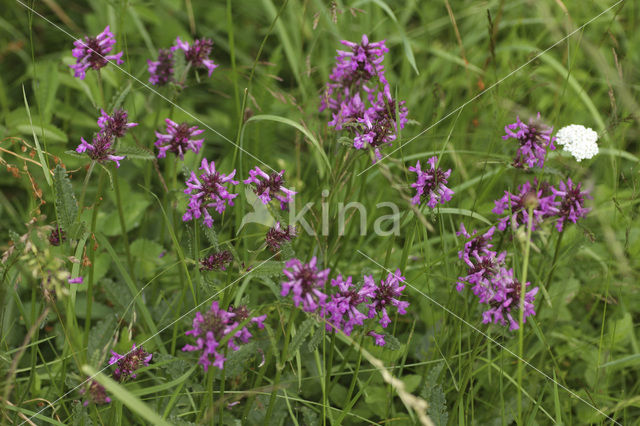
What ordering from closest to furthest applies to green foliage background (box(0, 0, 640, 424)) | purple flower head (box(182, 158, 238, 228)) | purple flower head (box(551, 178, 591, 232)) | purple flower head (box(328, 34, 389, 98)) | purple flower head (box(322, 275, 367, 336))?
1. purple flower head (box(322, 275, 367, 336))
2. purple flower head (box(182, 158, 238, 228))
3. green foliage background (box(0, 0, 640, 424))
4. purple flower head (box(551, 178, 591, 232))
5. purple flower head (box(328, 34, 389, 98))

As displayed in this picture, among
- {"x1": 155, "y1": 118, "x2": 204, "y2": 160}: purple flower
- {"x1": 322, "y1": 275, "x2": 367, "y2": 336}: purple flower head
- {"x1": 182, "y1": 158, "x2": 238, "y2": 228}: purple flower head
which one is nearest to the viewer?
{"x1": 322, "y1": 275, "x2": 367, "y2": 336}: purple flower head

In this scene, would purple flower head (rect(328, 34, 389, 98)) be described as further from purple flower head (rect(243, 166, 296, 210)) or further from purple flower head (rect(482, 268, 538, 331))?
purple flower head (rect(482, 268, 538, 331))

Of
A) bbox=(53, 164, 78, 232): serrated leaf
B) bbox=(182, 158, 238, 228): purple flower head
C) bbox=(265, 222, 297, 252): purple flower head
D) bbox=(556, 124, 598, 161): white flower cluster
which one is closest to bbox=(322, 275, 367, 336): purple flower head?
bbox=(265, 222, 297, 252): purple flower head

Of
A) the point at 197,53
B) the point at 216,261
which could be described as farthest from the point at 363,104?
the point at 216,261

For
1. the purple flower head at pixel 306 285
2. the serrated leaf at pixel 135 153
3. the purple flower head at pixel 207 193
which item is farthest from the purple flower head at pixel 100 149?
the purple flower head at pixel 306 285

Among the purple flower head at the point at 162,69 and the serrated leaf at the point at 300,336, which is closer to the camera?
the serrated leaf at the point at 300,336

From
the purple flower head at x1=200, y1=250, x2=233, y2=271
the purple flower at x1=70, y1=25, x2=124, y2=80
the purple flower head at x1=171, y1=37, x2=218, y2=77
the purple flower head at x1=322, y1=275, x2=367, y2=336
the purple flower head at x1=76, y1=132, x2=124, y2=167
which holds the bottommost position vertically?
the purple flower head at x1=322, y1=275, x2=367, y2=336

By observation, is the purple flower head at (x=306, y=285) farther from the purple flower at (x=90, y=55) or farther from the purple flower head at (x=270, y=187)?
the purple flower at (x=90, y=55)
